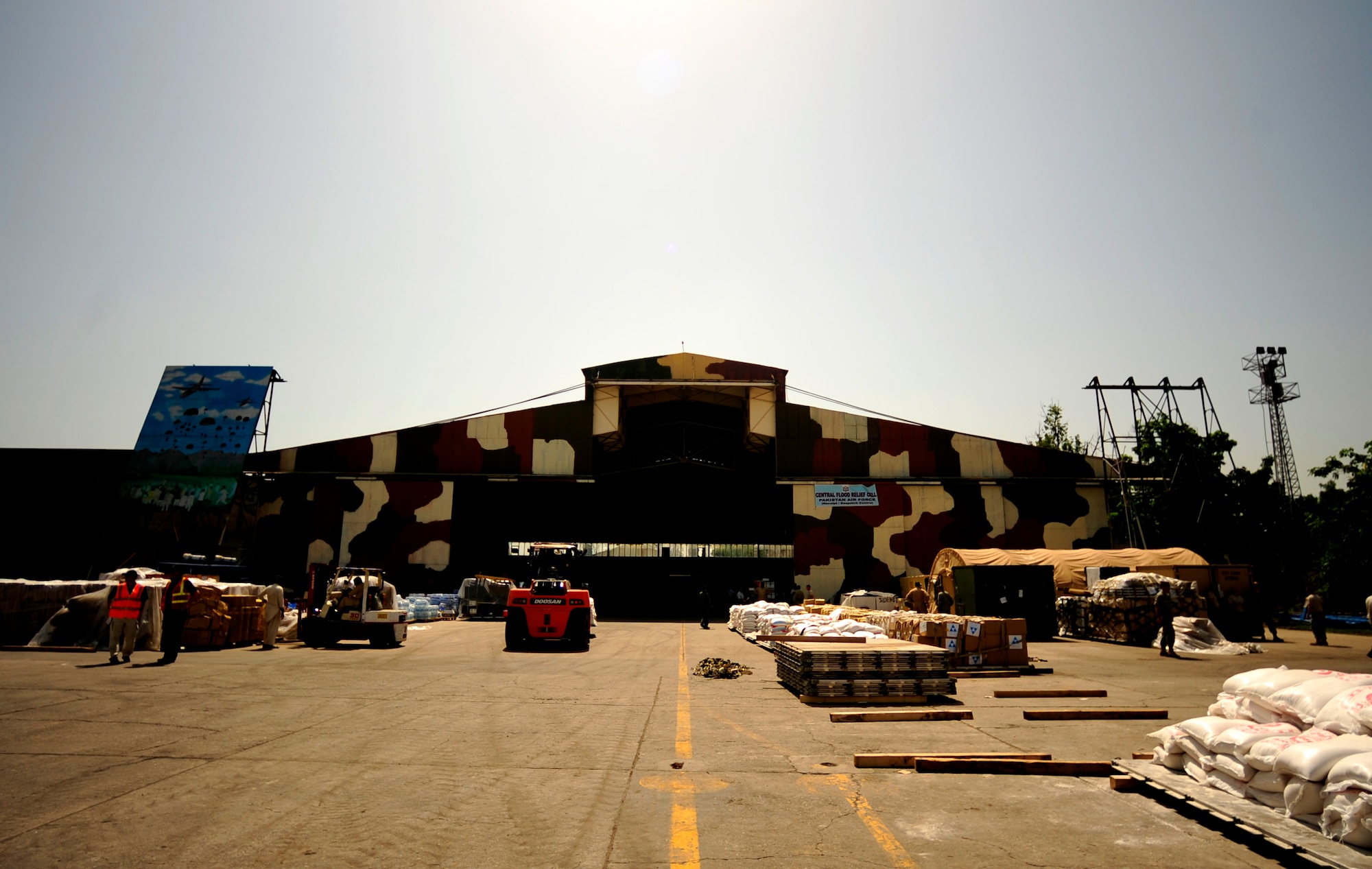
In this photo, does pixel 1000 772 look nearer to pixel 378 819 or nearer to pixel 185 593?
pixel 378 819

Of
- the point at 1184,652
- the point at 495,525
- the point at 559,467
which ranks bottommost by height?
the point at 1184,652

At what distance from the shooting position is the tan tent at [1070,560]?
1030 inches

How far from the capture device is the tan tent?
85.8 feet

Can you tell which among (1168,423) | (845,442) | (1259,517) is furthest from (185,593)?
(1259,517)

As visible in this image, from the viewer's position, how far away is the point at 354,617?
19891 millimetres

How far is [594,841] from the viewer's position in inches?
179

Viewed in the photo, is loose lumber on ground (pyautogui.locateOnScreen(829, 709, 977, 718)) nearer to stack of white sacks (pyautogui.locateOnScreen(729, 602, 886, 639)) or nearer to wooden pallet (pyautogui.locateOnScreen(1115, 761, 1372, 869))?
wooden pallet (pyautogui.locateOnScreen(1115, 761, 1372, 869))

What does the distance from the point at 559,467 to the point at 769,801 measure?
31.6 meters

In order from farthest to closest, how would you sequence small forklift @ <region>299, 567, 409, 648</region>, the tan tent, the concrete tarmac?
the tan tent
small forklift @ <region>299, 567, 409, 648</region>
the concrete tarmac

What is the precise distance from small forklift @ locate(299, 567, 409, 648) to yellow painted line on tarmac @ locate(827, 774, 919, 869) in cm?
1685

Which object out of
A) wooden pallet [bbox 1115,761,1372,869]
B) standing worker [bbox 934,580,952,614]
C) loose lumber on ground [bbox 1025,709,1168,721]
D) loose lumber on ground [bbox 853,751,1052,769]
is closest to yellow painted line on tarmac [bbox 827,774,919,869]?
loose lumber on ground [bbox 853,751,1052,769]

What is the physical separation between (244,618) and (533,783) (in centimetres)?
1678

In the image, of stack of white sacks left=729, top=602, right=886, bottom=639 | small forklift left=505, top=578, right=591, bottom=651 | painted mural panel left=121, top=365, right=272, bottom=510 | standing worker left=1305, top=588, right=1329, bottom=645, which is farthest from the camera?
painted mural panel left=121, top=365, right=272, bottom=510

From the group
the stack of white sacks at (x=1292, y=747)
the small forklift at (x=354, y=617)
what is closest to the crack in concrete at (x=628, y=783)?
the stack of white sacks at (x=1292, y=747)
